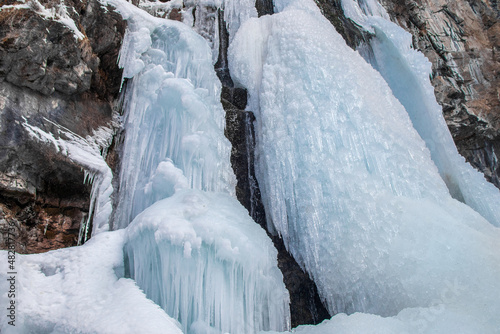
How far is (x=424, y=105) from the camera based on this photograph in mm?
5637

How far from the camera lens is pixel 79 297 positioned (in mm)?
2436

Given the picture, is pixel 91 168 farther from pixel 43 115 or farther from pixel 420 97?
pixel 420 97

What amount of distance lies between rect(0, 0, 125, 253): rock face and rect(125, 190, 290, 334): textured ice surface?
0.93 metres

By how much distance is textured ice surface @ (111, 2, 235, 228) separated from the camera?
3695 mm

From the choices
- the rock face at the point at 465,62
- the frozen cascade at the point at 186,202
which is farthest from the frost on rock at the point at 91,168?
the rock face at the point at 465,62

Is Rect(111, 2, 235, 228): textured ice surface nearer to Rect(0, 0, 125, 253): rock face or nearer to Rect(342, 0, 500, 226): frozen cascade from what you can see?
Rect(0, 0, 125, 253): rock face

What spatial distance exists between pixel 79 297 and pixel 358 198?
2.49 m

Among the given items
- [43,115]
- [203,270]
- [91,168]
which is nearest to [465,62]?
[203,270]

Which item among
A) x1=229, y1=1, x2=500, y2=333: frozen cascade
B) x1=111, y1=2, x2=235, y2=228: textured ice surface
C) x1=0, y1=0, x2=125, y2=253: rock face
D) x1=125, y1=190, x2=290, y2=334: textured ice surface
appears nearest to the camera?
x1=125, y1=190, x2=290, y2=334: textured ice surface

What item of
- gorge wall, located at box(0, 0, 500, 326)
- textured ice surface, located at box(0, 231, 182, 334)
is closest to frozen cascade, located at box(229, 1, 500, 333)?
gorge wall, located at box(0, 0, 500, 326)

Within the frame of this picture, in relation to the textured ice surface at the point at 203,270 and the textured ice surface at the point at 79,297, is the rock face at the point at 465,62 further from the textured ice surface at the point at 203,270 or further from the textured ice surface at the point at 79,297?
the textured ice surface at the point at 79,297

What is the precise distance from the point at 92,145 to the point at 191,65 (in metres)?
1.62

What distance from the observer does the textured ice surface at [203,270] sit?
2.71m

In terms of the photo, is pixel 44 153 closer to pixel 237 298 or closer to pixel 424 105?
pixel 237 298
